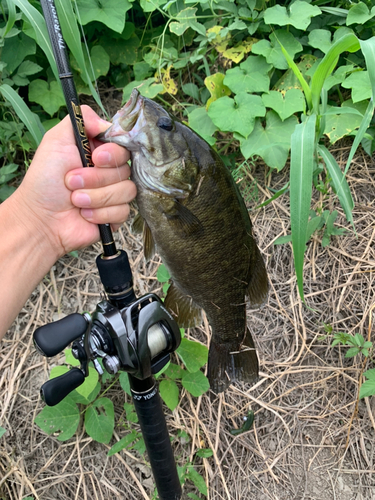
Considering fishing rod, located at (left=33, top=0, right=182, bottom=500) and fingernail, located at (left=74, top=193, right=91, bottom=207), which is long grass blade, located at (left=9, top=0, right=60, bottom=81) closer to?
fishing rod, located at (left=33, top=0, right=182, bottom=500)

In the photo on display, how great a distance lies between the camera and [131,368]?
1.08m

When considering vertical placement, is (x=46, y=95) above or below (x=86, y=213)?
above

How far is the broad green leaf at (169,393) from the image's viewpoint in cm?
187

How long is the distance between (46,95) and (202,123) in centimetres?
94

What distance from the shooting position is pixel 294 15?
6.93 feet

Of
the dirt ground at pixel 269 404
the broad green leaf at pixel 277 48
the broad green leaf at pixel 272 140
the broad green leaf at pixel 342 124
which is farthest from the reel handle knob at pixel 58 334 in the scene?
the broad green leaf at pixel 277 48

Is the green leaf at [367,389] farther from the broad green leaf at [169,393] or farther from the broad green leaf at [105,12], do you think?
the broad green leaf at [105,12]

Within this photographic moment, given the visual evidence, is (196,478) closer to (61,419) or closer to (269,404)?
(269,404)

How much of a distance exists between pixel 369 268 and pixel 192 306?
1.21 metres

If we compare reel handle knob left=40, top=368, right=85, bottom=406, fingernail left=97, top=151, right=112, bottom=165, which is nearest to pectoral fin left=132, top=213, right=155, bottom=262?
fingernail left=97, top=151, right=112, bottom=165

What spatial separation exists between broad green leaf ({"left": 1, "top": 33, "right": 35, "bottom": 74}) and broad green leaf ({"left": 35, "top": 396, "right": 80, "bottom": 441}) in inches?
72.8

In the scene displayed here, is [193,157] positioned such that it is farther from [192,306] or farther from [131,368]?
[131,368]

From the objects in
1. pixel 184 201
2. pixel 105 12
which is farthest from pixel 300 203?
pixel 105 12

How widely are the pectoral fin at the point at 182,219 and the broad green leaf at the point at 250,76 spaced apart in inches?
50.6
